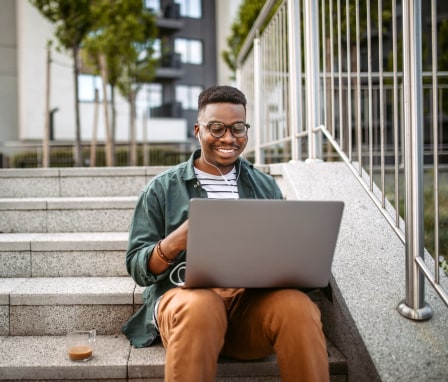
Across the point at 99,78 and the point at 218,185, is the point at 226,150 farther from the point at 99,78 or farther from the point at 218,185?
the point at 99,78

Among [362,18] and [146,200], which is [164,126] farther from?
[146,200]

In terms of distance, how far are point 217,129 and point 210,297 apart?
2.23 ft

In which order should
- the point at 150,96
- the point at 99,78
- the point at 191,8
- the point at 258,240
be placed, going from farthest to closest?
1. the point at 191,8
2. the point at 150,96
3. the point at 99,78
4. the point at 258,240

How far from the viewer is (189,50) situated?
21250mm

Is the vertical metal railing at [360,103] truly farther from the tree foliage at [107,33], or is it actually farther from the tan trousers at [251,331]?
the tree foliage at [107,33]

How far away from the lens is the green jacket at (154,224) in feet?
5.64

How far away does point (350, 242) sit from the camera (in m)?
2.00

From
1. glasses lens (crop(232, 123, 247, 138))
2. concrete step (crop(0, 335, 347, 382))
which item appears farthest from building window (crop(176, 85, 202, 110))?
concrete step (crop(0, 335, 347, 382))

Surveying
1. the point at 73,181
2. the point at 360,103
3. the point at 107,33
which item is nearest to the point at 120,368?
the point at 360,103

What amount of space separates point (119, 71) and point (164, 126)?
23.8 feet

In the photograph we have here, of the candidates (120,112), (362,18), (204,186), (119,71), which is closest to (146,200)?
(204,186)

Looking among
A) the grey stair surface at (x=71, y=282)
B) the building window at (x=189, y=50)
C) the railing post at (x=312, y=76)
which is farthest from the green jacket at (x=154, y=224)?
the building window at (x=189, y=50)

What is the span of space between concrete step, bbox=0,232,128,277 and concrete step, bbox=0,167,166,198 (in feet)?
3.22

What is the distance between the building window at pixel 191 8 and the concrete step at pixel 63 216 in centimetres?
1996
